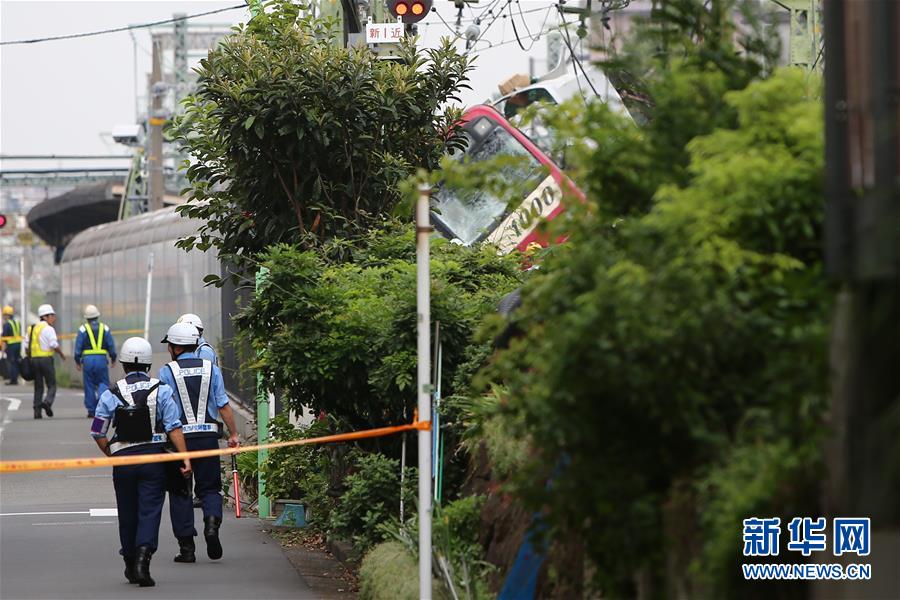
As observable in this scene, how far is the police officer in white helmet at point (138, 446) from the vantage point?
11.1 m

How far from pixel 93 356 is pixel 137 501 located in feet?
46.0

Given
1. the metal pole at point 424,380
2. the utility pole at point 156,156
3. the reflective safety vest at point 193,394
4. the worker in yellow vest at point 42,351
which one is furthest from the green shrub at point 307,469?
the utility pole at point 156,156

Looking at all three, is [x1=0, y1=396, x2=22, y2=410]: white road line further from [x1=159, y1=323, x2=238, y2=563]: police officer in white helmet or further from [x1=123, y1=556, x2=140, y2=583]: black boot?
[x1=123, y1=556, x2=140, y2=583]: black boot

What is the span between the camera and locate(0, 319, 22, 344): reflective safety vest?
37969 millimetres

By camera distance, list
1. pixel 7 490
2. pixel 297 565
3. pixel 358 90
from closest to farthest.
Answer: pixel 297 565, pixel 358 90, pixel 7 490

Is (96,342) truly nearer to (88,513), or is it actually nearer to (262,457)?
(88,513)

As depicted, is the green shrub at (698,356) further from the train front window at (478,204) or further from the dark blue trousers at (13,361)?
the dark blue trousers at (13,361)

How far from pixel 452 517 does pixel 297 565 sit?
10.1 ft

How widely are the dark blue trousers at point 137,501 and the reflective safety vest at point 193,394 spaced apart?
0.82 metres

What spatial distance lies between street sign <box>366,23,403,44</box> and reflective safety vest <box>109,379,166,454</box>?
4712mm

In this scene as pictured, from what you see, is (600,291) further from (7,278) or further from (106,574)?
(7,278)

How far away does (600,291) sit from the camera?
18.4 ft

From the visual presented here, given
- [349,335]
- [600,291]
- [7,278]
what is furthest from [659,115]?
[7,278]

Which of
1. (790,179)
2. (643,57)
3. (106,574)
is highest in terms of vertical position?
(643,57)
